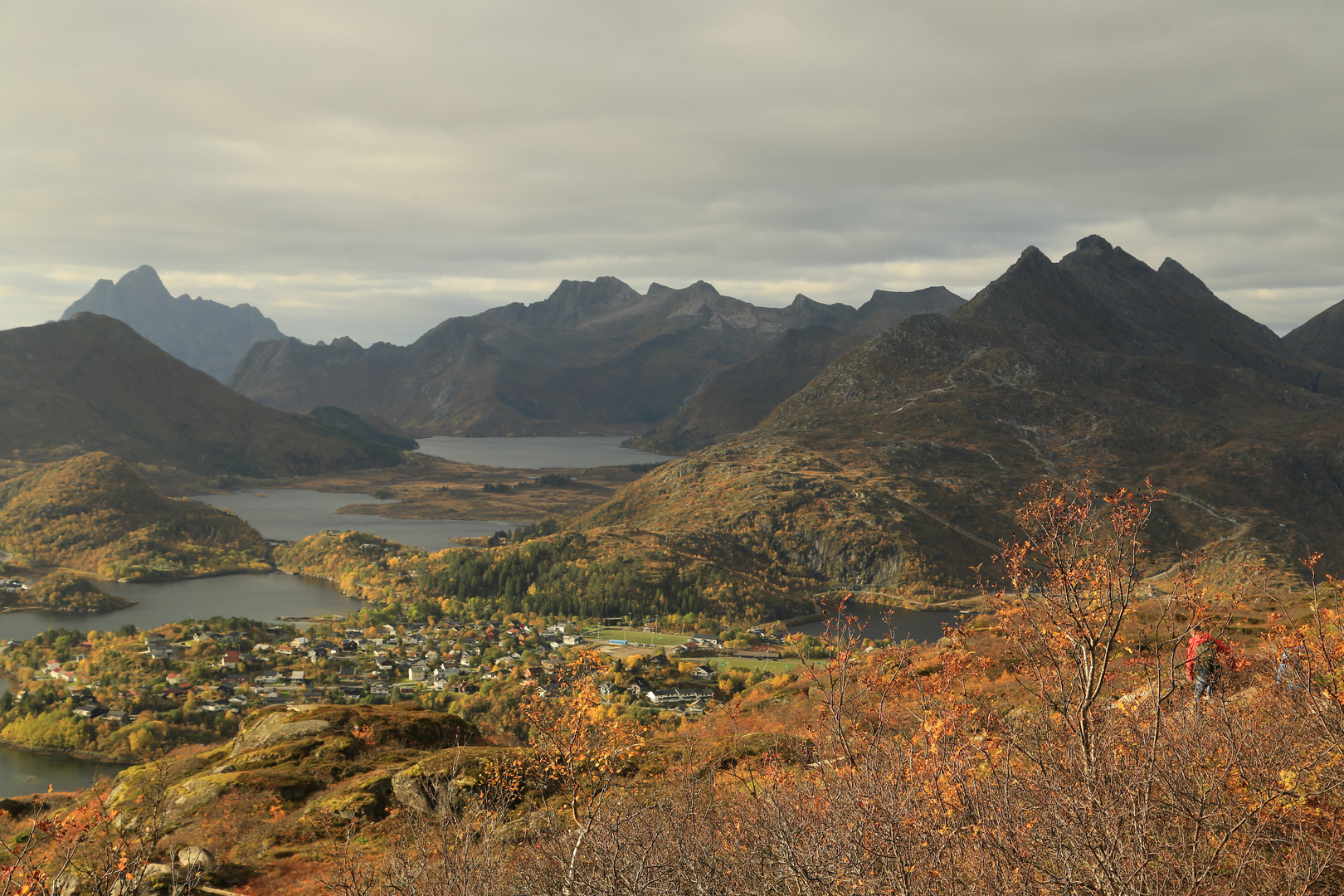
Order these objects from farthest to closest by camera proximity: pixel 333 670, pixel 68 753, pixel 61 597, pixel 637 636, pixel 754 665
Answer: pixel 61 597 < pixel 637 636 < pixel 333 670 < pixel 754 665 < pixel 68 753

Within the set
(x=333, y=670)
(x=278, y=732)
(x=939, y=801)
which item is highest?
(x=939, y=801)

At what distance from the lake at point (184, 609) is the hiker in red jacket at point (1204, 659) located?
175923 millimetres

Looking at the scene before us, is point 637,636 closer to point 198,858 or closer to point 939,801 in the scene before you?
point 198,858

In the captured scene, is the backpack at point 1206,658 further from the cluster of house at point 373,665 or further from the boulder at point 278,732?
the cluster of house at point 373,665

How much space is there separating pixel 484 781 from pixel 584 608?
125 meters

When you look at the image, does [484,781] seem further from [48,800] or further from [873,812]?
[48,800]

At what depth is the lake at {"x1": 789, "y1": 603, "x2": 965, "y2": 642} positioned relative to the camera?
140 meters

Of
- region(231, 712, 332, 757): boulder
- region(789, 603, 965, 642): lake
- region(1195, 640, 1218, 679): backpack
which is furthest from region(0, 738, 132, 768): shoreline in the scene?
region(1195, 640, 1218, 679): backpack

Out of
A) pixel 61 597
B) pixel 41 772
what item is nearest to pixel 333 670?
pixel 41 772

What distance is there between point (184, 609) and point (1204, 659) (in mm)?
204117

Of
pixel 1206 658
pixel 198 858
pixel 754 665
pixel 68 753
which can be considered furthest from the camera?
pixel 754 665

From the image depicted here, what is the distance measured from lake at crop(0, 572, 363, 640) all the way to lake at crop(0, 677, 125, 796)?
69428 millimetres

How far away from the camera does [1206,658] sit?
2420 cm

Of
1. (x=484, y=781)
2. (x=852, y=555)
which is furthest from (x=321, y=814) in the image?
(x=852, y=555)
